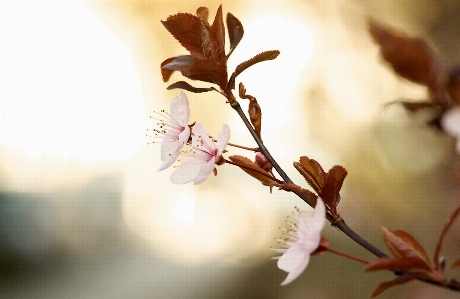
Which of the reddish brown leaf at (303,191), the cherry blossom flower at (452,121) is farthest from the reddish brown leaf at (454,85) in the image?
the reddish brown leaf at (303,191)

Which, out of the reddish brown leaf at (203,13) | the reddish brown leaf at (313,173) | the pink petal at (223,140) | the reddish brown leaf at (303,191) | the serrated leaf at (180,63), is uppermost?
the reddish brown leaf at (203,13)

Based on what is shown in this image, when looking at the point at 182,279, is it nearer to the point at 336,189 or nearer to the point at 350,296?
the point at 350,296

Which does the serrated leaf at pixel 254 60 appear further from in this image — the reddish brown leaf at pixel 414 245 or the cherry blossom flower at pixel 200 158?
the reddish brown leaf at pixel 414 245

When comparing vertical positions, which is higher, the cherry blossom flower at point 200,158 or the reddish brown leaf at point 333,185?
the cherry blossom flower at point 200,158

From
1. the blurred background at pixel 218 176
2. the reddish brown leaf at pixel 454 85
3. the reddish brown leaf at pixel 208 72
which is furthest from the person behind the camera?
A: the blurred background at pixel 218 176

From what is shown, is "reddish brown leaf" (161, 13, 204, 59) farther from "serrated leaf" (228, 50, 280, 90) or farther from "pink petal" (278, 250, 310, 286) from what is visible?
"pink petal" (278, 250, 310, 286)

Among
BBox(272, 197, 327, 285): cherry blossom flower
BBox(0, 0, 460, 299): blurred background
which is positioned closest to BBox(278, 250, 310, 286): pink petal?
BBox(272, 197, 327, 285): cherry blossom flower

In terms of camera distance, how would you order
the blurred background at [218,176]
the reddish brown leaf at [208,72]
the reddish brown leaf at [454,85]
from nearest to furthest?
1. the reddish brown leaf at [454,85]
2. the reddish brown leaf at [208,72]
3. the blurred background at [218,176]

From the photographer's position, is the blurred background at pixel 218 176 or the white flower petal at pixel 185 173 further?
the blurred background at pixel 218 176
